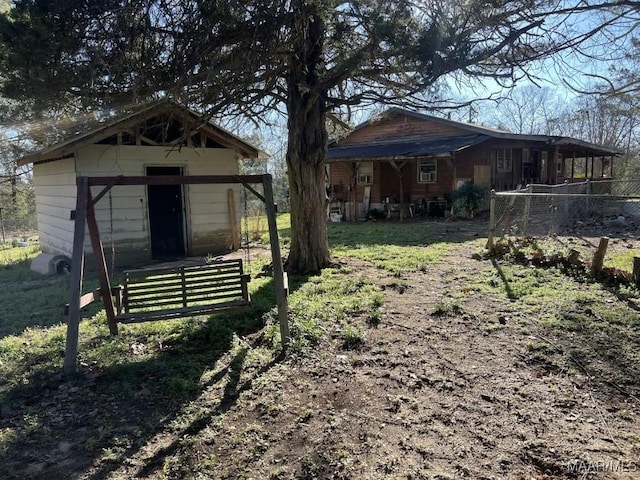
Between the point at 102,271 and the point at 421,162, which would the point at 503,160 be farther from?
the point at 102,271

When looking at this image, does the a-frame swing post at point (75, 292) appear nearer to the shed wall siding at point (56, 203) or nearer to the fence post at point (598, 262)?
the shed wall siding at point (56, 203)

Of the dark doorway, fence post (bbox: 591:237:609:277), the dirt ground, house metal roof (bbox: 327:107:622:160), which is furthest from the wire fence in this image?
the dark doorway

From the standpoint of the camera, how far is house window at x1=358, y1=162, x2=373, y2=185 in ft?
65.7

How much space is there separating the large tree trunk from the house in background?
9498mm

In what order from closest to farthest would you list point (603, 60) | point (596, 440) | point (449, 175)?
point (596, 440)
point (603, 60)
point (449, 175)

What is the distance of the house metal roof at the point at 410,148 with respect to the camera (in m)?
16.8

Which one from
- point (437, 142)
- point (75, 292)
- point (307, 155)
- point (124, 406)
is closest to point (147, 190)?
point (307, 155)

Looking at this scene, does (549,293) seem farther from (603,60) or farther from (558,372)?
(603,60)

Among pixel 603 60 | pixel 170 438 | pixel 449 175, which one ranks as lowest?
pixel 170 438

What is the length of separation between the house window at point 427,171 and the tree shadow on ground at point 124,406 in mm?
15290

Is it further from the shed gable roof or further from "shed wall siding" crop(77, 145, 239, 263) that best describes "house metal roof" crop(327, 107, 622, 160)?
"shed wall siding" crop(77, 145, 239, 263)

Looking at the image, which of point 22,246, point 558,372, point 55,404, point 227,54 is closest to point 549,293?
point 558,372

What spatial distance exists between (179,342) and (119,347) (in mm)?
633

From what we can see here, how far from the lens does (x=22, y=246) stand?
601 inches
